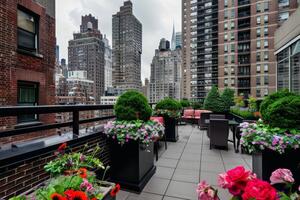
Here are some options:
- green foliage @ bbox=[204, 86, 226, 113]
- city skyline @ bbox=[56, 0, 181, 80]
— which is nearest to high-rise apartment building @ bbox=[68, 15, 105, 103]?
city skyline @ bbox=[56, 0, 181, 80]

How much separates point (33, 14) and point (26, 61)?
1761 mm

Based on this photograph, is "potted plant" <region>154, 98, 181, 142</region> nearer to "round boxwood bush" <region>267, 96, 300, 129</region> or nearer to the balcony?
the balcony

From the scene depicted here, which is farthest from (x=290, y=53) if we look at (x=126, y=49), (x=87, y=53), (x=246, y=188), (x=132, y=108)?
(x=87, y=53)

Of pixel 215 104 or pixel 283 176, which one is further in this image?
pixel 215 104

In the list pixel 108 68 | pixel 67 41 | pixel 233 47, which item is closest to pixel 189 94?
pixel 233 47

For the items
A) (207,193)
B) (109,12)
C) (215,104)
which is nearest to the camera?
(207,193)

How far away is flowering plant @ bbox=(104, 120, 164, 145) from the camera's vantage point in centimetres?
245

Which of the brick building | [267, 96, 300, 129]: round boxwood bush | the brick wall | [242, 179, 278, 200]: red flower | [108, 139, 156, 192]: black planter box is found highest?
the brick building

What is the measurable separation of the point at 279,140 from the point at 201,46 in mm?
48817

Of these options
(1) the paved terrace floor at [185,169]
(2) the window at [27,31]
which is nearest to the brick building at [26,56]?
(2) the window at [27,31]

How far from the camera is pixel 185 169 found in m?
3.29

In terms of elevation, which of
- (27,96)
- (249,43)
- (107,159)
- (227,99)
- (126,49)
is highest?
(126,49)

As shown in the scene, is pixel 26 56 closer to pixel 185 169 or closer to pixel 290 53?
pixel 185 169

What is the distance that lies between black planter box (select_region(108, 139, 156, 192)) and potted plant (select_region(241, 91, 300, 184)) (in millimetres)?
1648
